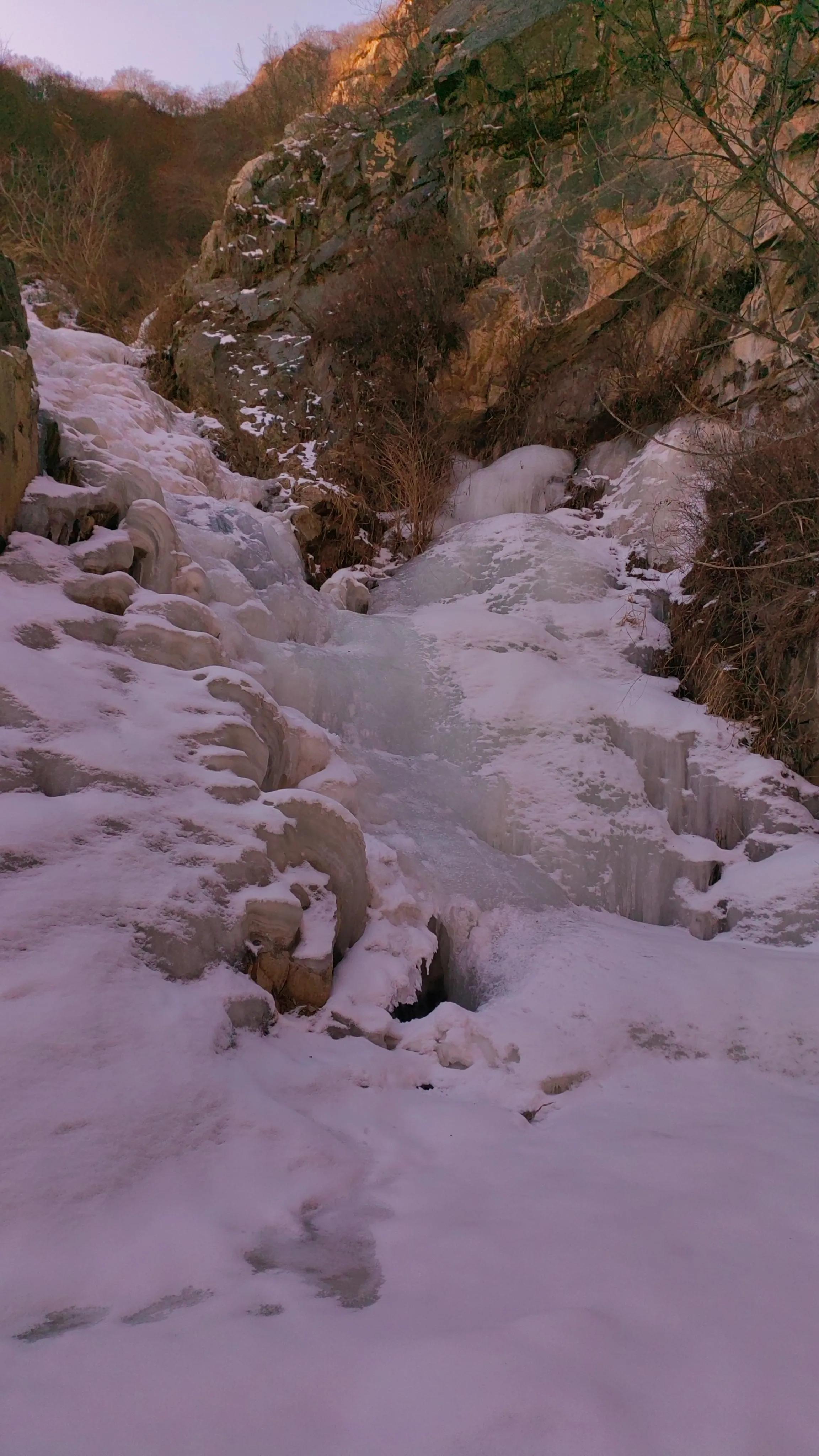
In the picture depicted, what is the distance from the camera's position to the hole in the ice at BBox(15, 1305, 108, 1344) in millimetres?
868

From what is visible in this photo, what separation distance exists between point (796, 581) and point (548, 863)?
2.36 m

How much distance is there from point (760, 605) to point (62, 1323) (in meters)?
4.47

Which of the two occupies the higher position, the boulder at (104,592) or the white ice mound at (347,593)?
the white ice mound at (347,593)

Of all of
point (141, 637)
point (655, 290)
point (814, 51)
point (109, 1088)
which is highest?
point (814, 51)

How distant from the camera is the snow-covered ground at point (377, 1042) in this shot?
0.84 m

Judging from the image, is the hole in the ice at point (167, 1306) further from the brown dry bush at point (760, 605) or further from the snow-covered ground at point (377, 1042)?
the brown dry bush at point (760, 605)

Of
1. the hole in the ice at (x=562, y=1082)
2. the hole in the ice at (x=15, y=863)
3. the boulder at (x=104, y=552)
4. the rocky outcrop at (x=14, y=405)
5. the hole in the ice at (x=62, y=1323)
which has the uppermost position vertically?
the rocky outcrop at (x=14, y=405)

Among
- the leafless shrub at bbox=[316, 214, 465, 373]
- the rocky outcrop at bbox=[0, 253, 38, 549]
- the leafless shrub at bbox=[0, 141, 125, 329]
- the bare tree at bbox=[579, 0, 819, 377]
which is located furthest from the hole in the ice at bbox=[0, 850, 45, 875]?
the leafless shrub at bbox=[0, 141, 125, 329]

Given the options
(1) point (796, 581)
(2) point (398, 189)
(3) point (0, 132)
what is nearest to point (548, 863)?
(1) point (796, 581)

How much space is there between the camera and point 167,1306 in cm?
96

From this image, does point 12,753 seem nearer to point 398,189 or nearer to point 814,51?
point 814,51

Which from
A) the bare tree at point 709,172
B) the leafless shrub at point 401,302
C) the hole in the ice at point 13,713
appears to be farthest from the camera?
the leafless shrub at point 401,302

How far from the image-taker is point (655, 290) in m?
6.41

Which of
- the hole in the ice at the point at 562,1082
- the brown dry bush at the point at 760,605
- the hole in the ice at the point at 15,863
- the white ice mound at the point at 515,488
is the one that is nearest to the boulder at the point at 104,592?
the hole in the ice at the point at 15,863
